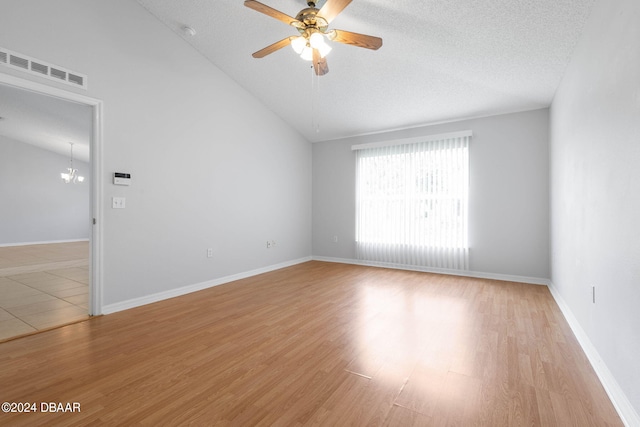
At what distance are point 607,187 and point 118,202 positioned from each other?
4.40m

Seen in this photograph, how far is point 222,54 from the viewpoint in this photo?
3998 millimetres

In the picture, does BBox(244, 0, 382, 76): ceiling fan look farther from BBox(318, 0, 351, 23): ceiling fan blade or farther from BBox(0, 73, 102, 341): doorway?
BBox(0, 73, 102, 341): doorway

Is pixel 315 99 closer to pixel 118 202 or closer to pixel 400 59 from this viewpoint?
pixel 400 59

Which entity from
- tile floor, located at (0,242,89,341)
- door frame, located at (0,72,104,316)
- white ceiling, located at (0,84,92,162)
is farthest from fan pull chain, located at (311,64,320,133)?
tile floor, located at (0,242,89,341)

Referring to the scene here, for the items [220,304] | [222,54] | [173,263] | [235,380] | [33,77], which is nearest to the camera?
[235,380]

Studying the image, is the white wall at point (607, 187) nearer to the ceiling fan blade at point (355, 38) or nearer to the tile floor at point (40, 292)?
the ceiling fan blade at point (355, 38)

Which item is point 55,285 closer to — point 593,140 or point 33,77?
point 33,77

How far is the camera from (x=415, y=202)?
5.16m

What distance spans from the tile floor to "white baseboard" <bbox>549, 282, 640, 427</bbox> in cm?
427

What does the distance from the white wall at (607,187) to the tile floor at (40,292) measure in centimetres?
439

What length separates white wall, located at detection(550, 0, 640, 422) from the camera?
1518 millimetres

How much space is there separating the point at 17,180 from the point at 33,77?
8.57 metres

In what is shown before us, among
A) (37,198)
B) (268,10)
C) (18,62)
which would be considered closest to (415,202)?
(268,10)

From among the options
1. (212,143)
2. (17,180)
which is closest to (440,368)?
(212,143)
